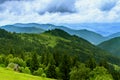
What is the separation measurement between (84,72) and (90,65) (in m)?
17.9

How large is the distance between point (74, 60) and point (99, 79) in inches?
1138

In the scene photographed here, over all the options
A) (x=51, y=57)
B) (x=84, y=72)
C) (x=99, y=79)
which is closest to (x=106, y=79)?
(x=99, y=79)

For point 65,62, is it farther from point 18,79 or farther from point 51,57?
point 18,79

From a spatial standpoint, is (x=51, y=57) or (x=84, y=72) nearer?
(x=84, y=72)

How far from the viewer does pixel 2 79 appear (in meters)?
44.8

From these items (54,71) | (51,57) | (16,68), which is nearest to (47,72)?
(54,71)

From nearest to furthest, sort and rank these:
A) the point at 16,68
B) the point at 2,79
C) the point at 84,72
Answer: the point at 2,79, the point at 16,68, the point at 84,72

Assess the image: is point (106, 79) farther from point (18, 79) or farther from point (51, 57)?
point (18, 79)

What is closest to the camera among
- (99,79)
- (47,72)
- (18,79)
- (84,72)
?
(18,79)

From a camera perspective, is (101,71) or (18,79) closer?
(18,79)

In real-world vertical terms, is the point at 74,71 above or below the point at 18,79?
below

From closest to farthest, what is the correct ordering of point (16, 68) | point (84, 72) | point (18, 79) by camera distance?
point (18, 79) → point (16, 68) → point (84, 72)

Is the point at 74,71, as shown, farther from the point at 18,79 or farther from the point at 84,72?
the point at 18,79

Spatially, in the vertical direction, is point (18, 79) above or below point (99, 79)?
above
